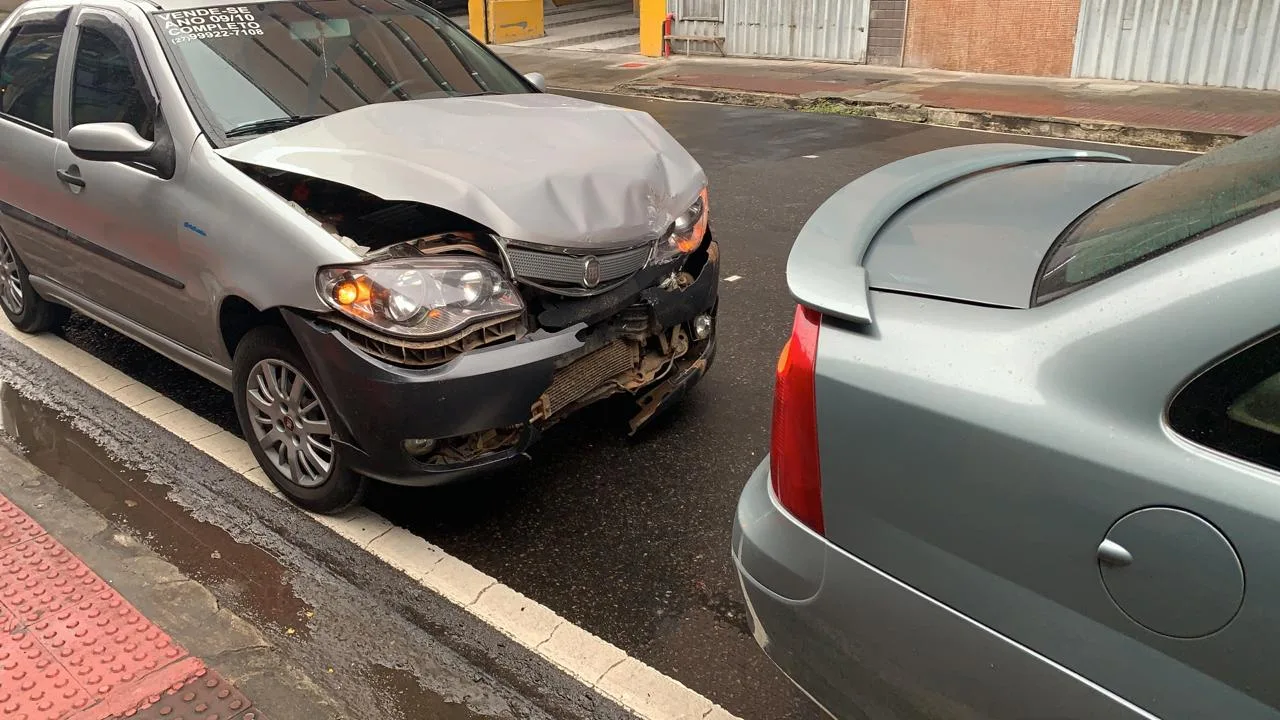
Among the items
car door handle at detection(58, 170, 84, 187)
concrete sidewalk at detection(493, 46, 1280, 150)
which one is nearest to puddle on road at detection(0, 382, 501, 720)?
car door handle at detection(58, 170, 84, 187)

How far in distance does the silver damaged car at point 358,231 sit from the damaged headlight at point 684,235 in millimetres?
12

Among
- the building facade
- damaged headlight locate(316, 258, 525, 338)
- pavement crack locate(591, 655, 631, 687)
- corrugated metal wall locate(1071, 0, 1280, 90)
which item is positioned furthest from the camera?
the building facade

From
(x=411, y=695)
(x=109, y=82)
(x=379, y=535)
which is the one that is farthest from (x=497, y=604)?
(x=109, y=82)

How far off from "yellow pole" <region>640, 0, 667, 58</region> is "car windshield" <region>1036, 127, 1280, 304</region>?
50.5 feet

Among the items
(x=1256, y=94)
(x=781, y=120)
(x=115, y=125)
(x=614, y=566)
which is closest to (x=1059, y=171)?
(x=614, y=566)

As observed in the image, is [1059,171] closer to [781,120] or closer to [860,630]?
[860,630]

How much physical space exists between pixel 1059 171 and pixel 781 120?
8906 millimetres

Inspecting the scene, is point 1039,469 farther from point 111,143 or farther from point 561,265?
point 111,143

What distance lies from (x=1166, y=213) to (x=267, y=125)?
10.3ft

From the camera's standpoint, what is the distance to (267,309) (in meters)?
3.27

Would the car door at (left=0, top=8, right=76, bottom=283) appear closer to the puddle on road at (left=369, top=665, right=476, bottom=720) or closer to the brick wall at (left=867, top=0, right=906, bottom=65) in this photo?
the puddle on road at (left=369, top=665, right=476, bottom=720)

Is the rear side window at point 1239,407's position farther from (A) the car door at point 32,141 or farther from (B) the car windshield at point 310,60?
(A) the car door at point 32,141

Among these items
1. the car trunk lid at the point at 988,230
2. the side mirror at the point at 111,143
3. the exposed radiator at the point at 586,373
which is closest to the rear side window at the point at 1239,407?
the car trunk lid at the point at 988,230

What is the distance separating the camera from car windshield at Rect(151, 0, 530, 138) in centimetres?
381
